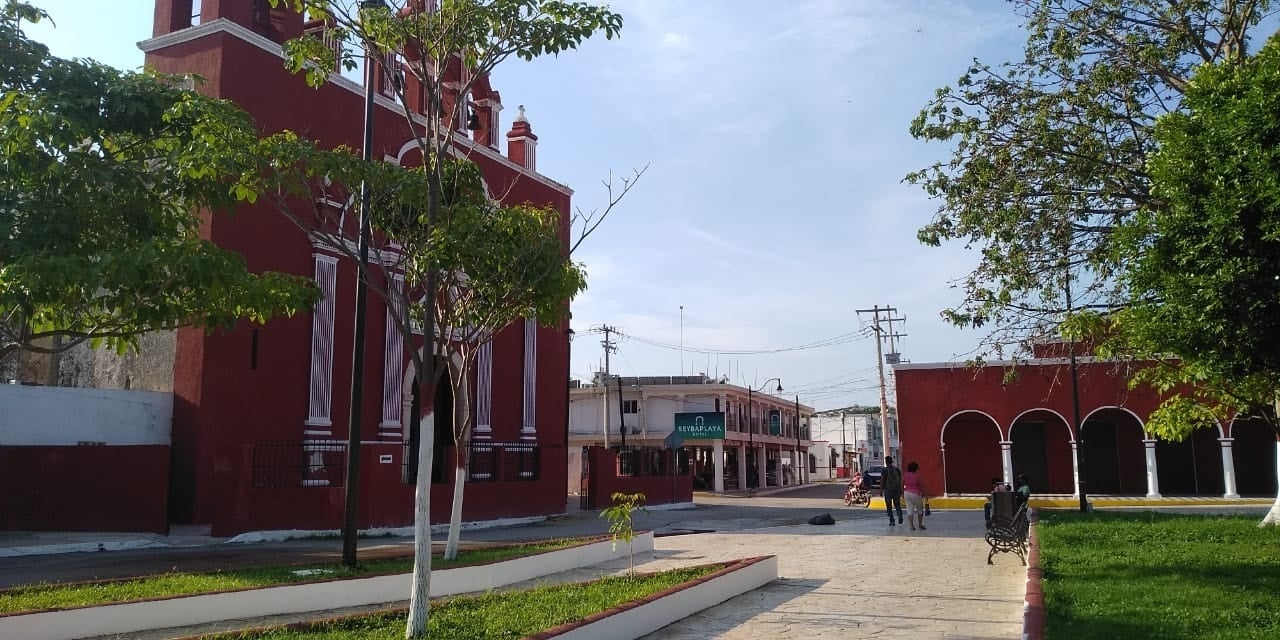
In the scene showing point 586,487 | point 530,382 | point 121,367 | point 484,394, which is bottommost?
point 586,487

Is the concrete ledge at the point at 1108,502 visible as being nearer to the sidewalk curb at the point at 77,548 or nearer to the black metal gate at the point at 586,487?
the black metal gate at the point at 586,487

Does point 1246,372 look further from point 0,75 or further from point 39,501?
point 39,501

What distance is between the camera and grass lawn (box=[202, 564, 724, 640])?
684 cm

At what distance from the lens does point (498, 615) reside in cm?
774

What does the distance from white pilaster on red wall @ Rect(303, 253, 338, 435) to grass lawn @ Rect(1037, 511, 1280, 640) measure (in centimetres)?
1315

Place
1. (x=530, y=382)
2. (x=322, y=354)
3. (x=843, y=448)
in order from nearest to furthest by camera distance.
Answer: (x=322, y=354) < (x=530, y=382) < (x=843, y=448)

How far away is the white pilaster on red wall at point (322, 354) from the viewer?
18.3m

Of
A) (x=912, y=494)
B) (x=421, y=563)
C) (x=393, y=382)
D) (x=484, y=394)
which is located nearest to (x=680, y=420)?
(x=484, y=394)

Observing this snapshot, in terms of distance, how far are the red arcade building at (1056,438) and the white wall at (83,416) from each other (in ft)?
68.2

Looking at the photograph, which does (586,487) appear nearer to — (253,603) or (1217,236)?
(253,603)

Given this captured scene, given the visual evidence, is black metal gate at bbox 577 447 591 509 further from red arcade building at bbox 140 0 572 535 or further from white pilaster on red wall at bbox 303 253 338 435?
white pilaster on red wall at bbox 303 253 338 435

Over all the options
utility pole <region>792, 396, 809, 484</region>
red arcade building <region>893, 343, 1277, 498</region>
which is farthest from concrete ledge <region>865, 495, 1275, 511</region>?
utility pole <region>792, 396, 809, 484</region>

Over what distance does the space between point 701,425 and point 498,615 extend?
36.6 metres

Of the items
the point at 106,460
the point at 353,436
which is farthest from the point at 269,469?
the point at 353,436
